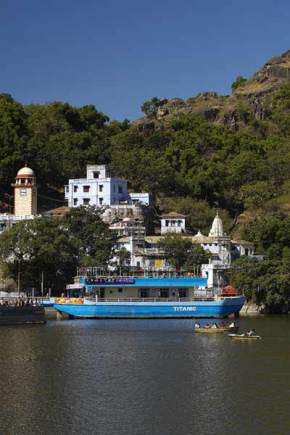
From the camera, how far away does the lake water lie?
3481 cm

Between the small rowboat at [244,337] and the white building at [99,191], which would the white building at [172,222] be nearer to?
the white building at [99,191]

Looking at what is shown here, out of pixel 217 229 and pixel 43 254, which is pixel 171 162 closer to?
pixel 217 229

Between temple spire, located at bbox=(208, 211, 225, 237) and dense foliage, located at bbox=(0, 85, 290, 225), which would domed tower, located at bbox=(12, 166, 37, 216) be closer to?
dense foliage, located at bbox=(0, 85, 290, 225)

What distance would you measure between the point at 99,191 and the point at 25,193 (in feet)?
36.6

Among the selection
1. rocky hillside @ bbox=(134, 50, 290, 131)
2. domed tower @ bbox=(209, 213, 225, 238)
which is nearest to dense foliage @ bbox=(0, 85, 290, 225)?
domed tower @ bbox=(209, 213, 225, 238)

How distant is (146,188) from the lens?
127 m

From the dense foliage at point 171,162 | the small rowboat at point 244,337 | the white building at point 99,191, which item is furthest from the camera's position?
the dense foliage at point 171,162

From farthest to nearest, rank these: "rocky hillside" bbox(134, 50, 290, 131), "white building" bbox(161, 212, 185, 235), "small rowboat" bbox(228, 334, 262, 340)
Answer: "rocky hillside" bbox(134, 50, 290, 131), "white building" bbox(161, 212, 185, 235), "small rowboat" bbox(228, 334, 262, 340)

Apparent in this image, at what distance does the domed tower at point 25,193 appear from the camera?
113625 millimetres

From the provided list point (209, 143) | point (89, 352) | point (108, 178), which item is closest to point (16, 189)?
point (108, 178)

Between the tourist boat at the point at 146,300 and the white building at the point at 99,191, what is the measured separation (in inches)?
1290

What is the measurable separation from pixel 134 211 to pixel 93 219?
11339 millimetres

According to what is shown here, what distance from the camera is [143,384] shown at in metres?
43.3

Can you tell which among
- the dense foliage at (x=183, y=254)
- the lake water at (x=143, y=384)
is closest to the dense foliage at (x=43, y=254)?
the dense foliage at (x=183, y=254)
